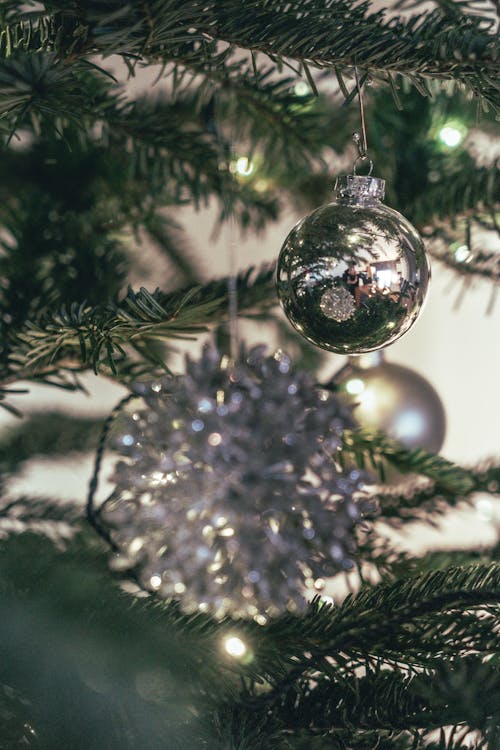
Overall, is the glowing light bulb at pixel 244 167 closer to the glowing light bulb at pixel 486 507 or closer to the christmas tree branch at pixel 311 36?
the christmas tree branch at pixel 311 36

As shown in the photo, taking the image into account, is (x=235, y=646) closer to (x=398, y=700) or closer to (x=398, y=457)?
(x=398, y=700)

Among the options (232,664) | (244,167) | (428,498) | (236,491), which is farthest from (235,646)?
(244,167)

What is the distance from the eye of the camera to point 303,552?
1.01 feet

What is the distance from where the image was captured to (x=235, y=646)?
369mm

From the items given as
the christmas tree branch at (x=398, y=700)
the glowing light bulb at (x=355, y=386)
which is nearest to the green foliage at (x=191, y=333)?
the christmas tree branch at (x=398, y=700)

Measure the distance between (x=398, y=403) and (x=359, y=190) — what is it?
293 millimetres

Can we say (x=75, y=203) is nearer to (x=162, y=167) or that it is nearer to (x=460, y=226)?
(x=162, y=167)

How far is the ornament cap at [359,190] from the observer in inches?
14.9

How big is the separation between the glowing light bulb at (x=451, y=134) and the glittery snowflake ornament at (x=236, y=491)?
39 cm

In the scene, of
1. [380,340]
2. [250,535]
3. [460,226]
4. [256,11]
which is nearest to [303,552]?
[250,535]

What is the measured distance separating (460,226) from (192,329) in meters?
0.29

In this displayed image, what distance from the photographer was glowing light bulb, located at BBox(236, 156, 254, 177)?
58cm

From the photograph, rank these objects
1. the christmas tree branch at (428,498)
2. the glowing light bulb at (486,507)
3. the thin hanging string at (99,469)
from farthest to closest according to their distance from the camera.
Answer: the glowing light bulb at (486,507) < the christmas tree branch at (428,498) < the thin hanging string at (99,469)

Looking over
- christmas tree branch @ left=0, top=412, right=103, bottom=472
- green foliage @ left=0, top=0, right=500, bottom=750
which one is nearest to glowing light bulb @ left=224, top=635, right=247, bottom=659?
green foliage @ left=0, top=0, right=500, bottom=750
